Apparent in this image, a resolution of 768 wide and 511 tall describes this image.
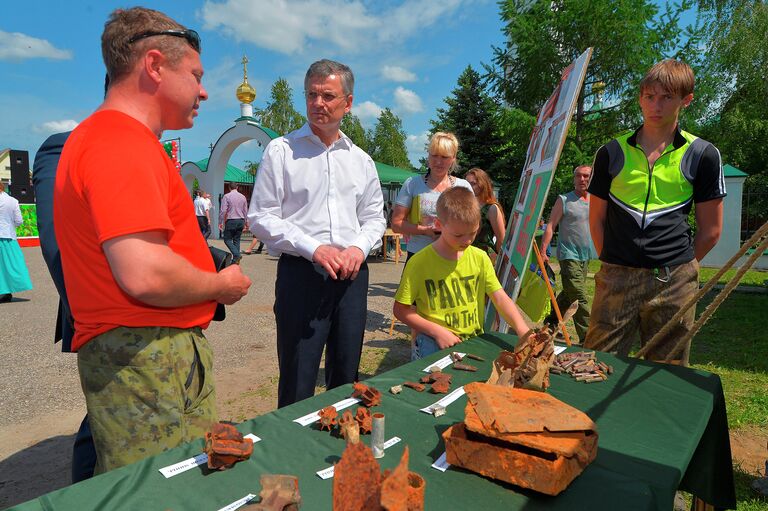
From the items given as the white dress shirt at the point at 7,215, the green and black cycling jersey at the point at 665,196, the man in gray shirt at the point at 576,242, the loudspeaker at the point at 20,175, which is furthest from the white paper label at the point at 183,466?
the loudspeaker at the point at 20,175

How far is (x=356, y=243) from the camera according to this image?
7.96 feet

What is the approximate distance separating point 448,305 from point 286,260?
34.4 inches

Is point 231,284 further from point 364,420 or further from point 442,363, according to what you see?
point 442,363

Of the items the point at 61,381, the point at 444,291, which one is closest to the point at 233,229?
the point at 61,381

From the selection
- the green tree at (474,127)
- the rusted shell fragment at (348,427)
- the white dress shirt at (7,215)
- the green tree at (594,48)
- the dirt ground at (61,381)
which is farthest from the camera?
the green tree at (474,127)

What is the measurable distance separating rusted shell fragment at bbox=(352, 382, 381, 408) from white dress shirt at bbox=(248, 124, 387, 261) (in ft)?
2.81

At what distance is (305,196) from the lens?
2381mm

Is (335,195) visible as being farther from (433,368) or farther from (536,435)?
(536,435)

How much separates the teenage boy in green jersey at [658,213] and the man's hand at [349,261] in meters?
1.38

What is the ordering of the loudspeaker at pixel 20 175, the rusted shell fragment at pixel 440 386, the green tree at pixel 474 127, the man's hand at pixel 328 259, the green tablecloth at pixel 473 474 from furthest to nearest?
the loudspeaker at pixel 20 175
the green tree at pixel 474 127
the man's hand at pixel 328 259
the rusted shell fragment at pixel 440 386
the green tablecloth at pixel 473 474

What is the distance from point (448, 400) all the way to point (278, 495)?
78cm

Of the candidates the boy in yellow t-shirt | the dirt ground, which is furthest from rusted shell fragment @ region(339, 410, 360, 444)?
the dirt ground

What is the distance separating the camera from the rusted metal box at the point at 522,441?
3.37ft

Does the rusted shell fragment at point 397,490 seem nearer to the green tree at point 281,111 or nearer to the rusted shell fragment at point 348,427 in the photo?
the rusted shell fragment at point 348,427
